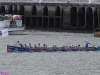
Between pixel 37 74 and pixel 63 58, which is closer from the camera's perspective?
pixel 37 74

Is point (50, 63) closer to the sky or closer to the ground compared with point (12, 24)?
closer to the ground

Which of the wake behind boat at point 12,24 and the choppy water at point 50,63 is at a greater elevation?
the wake behind boat at point 12,24

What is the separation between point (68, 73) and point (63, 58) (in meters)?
11.7

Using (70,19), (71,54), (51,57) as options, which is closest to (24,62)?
(51,57)

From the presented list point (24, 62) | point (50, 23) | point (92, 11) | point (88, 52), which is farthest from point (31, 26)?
point (24, 62)

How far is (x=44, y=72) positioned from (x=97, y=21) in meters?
63.7

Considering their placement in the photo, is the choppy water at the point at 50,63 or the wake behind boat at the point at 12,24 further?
the wake behind boat at the point at 12,24

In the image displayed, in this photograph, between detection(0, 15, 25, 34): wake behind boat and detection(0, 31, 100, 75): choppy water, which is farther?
detection(0, 15, 25, 34): wake behind boat

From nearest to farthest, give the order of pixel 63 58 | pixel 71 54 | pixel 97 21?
pixel 63 58, pixel 71 54, pixel 97 21

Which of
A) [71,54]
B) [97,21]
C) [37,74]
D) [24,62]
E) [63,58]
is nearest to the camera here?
[37,74]

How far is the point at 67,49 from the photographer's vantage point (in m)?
69.8

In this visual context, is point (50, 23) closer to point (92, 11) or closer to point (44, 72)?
point (92, 11)

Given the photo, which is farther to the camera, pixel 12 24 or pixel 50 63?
pixel 12 24

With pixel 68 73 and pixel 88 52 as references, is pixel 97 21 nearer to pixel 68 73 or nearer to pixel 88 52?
pixel 88 52
